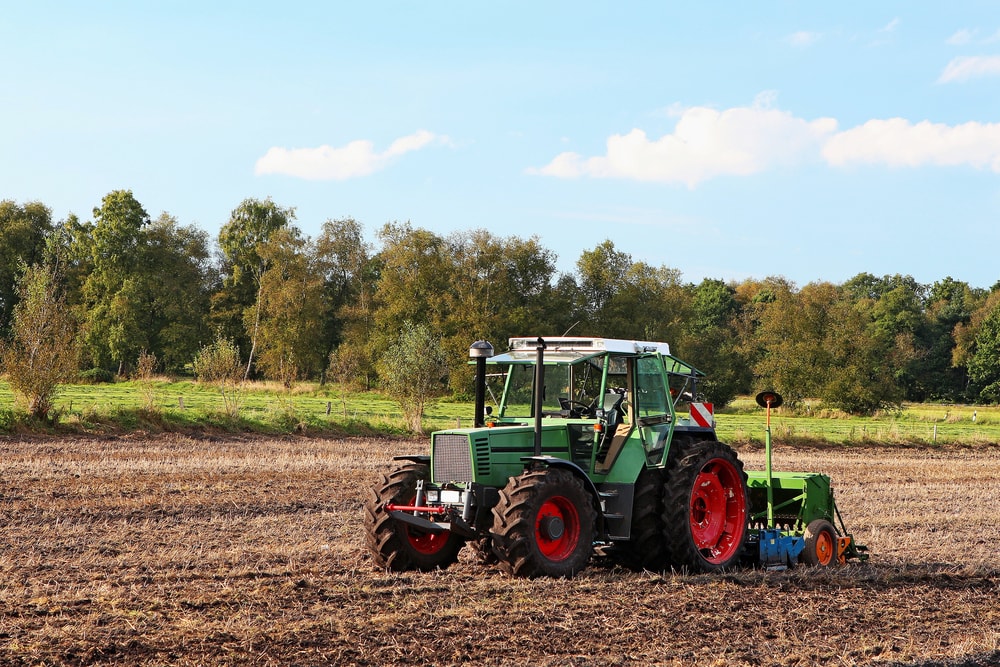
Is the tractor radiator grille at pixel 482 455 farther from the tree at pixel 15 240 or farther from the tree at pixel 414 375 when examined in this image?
the tree at pixel 15 240

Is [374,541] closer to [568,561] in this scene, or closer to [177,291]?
[568,561]

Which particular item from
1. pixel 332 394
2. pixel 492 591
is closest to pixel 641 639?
pixel 492 591

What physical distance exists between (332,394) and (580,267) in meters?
19.7

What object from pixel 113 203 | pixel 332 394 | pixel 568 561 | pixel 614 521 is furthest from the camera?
pixel 113 203

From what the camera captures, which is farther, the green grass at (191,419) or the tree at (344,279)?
the tree at (344,279)

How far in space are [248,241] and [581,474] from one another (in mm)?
63441

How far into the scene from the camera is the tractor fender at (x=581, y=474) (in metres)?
10.4

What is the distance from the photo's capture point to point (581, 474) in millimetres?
10594

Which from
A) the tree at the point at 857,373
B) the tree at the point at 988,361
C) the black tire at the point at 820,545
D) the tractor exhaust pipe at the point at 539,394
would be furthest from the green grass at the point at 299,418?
the tree at the point at 988,361

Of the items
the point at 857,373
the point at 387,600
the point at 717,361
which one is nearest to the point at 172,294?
the point at 717,361

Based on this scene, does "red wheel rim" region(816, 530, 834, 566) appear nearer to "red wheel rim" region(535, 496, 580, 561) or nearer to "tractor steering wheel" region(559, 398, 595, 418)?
"tractor steering wheel" region(559, 398, 595, 418)

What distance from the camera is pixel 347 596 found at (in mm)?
9289

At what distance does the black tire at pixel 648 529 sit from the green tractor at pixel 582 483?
0.04 feet

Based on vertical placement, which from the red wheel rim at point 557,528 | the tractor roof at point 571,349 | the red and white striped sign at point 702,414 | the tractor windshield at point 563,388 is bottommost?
the red wheel rim at point 557,528
